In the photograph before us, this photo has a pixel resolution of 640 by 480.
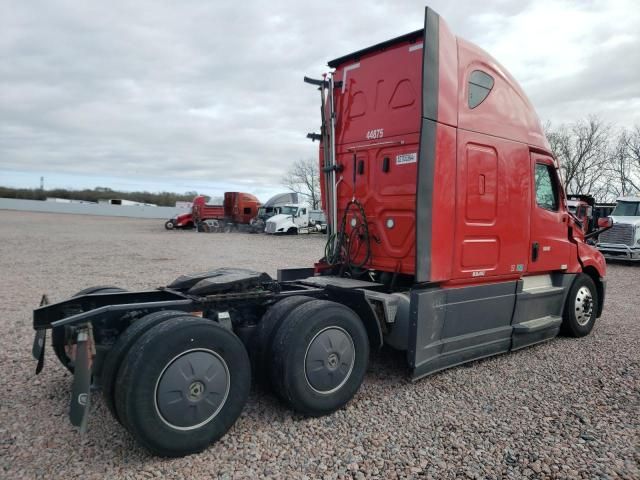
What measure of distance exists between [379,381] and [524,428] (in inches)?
55.2

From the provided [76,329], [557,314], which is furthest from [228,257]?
[76,329]

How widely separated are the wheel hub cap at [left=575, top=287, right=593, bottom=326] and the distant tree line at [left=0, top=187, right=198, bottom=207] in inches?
3024

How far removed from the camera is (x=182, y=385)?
3.20 m

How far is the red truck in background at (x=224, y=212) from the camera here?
1377 inches

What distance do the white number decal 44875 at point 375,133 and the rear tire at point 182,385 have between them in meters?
2.75

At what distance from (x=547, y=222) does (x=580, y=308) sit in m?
1.51

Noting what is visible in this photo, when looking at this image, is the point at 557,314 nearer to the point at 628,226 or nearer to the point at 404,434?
the point at 404,434

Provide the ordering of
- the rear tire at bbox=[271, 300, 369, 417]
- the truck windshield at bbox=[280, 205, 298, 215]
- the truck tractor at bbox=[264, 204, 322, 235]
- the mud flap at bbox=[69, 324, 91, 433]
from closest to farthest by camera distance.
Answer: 1. the mud flap at bbox=[69, 324, 91, 433]
2. the rear tire at bbox=[271, 300, 369, 417]
3. the truck tractor at bbox=[264, 204, 322, 235]
4. the truck windshield at bbox=[280, 205, 298, 215]

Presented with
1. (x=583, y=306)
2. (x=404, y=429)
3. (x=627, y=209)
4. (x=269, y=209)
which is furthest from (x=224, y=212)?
(x=404, y=429)

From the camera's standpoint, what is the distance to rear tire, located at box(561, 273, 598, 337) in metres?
6.42

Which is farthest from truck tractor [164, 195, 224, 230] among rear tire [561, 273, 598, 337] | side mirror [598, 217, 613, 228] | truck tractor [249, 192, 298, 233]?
side mirror [598, 217, 613, 228]

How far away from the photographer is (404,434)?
11.8ft

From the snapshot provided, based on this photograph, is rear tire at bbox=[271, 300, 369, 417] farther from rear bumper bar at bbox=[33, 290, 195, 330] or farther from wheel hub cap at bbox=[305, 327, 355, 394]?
rear bumper bar at bbox=[33, 290, 195, 330]

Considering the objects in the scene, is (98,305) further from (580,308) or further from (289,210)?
(289,210)
